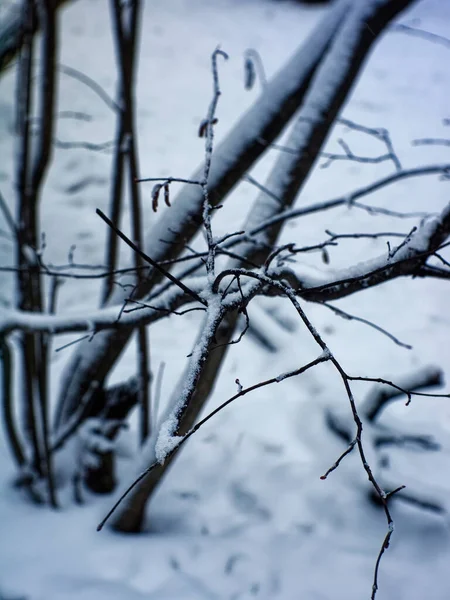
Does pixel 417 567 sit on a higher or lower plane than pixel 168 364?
lower

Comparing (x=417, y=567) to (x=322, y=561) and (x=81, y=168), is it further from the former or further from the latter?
(x=81, y=168)

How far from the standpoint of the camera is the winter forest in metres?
1.21

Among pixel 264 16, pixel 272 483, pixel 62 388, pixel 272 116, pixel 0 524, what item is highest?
pixel 264 16

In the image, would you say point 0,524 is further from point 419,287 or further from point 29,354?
point 419,287

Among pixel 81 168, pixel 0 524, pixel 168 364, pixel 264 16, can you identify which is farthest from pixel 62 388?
pixel 264 16

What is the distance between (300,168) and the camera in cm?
152

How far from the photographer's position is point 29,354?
1.86 m

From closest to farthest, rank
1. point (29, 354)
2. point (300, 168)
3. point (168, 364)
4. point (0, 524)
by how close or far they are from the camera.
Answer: point (300, 168) < point (0, 524) < point (29, 354) < point (168, 364)

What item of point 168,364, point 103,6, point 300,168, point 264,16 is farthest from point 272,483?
point 103,6

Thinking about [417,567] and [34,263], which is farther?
[34,263]

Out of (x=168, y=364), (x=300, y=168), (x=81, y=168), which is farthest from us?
(x=81, y=168)

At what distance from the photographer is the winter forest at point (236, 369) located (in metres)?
1.21

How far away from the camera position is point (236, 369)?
262 cm

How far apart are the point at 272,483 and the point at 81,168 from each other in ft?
11.6
